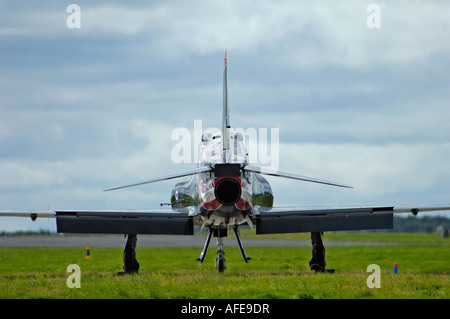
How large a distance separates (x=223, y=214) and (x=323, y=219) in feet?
10.2

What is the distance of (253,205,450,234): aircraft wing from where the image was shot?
18531 millimetres

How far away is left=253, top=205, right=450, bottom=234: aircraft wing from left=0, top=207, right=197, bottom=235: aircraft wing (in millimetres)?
2246

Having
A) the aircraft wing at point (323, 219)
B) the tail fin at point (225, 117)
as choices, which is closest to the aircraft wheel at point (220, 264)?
the aircraft wing at point (323, 219)

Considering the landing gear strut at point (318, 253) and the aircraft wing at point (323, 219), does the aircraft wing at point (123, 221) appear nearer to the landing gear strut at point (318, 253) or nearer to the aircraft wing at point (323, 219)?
the aircraft wing at point (323, 219)

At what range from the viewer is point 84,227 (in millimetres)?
18453

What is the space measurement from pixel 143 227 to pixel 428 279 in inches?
320

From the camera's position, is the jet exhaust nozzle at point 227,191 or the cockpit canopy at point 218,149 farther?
the cockpit canopy at point 218,149

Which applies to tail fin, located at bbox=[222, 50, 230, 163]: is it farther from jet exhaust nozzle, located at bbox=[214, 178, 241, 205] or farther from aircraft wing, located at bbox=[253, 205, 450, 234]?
aircraft wing, located at bbox=[253, 205, 450, 234]

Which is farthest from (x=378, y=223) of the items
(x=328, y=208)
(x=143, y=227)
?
(x=143, y=227)

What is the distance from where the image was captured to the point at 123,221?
1873 centimetres

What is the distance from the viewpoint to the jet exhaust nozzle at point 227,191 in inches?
676

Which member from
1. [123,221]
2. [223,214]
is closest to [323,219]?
[223,214]

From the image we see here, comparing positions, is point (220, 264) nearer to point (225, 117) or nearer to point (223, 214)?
point (223, 214)
